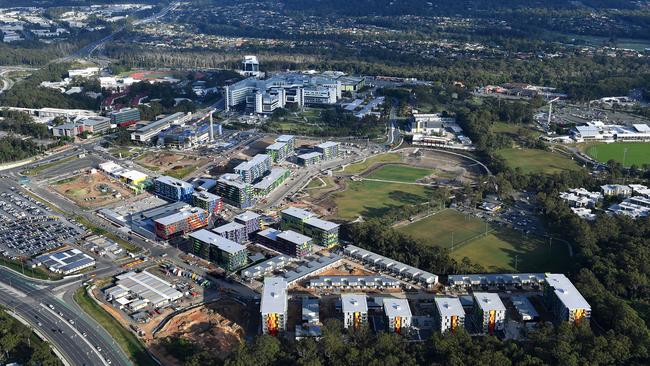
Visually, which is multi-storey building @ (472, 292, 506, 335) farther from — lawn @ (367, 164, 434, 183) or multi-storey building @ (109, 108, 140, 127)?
multi-storey building @ (109, 108, 140, 127)

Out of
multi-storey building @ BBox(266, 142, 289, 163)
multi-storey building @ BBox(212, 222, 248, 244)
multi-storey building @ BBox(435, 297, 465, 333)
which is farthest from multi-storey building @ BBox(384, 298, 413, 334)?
multi-storey building @ BBox(266, 142, 289, 163)

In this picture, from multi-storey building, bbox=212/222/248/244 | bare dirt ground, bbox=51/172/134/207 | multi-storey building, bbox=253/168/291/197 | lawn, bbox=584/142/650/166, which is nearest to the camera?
multi-storey building, bbox=212/222/248/244

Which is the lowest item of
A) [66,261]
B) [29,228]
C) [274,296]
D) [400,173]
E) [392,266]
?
[29,228]

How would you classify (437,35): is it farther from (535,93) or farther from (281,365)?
(281,365)

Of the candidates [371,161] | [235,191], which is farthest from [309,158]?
[235,191]

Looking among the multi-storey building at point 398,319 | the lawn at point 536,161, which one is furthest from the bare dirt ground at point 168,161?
the multi-storey building at point 398,319

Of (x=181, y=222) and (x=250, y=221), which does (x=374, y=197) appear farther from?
(x=181, y=222)

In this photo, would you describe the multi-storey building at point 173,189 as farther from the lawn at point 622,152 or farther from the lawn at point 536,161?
the lawn at point 622,152
